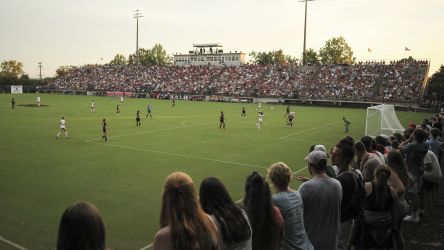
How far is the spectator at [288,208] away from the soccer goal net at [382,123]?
2163 cm

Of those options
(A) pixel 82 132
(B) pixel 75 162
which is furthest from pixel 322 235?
(A) pixel 82 132

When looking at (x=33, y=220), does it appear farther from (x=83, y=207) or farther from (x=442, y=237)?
(x=442, y=237)

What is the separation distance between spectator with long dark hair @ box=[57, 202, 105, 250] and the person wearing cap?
3.26m

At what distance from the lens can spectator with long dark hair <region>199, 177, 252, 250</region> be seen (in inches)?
154

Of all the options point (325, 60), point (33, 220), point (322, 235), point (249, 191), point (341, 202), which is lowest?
point (33, 220)

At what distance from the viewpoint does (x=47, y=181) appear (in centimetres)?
1490

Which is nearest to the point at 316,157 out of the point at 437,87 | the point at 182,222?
the point at 182,222

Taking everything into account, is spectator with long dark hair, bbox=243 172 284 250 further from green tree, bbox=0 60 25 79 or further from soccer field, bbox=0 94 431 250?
green tree, bbox=0 60 25 79

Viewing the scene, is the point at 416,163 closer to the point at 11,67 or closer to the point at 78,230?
the point at 78,230

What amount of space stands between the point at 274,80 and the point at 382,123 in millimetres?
55487

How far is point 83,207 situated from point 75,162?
16.8 m

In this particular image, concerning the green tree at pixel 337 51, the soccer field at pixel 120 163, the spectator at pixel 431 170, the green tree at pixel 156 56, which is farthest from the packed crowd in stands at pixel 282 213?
the green tree at pixel 156 56

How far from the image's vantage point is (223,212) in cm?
392

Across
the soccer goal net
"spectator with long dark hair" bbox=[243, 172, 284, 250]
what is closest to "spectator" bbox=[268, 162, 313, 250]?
"spectator with long dark hair" bbox=[243, 172, 284, 250]
